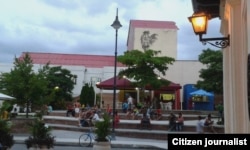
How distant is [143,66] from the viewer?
37.1m

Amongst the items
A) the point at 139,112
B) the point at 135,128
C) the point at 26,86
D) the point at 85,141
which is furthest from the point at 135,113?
the point at 85,141

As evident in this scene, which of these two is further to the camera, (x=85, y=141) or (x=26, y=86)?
(x=26, y=86)

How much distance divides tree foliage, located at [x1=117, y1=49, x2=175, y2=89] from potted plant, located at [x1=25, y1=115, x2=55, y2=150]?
2201cm

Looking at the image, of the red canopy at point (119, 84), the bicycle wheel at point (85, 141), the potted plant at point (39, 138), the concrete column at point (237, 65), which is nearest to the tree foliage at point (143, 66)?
the red canopy at point (119, 84)

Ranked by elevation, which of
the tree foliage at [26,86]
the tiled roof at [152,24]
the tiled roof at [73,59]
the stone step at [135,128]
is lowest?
the stone step at [135,128]

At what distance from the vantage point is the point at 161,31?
220 ft

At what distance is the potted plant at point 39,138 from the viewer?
46.6 feet

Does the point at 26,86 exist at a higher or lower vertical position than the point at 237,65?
higher

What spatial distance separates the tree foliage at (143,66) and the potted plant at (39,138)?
72.2 feet

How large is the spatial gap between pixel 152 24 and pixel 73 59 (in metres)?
14.9

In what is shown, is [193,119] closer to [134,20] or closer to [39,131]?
[39,131]

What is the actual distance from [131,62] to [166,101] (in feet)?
32.4

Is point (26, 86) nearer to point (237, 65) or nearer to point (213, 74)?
point (213, 74)

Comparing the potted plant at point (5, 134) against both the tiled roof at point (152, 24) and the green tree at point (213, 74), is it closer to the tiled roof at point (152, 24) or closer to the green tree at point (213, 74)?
the green tree at point (213, 74)
